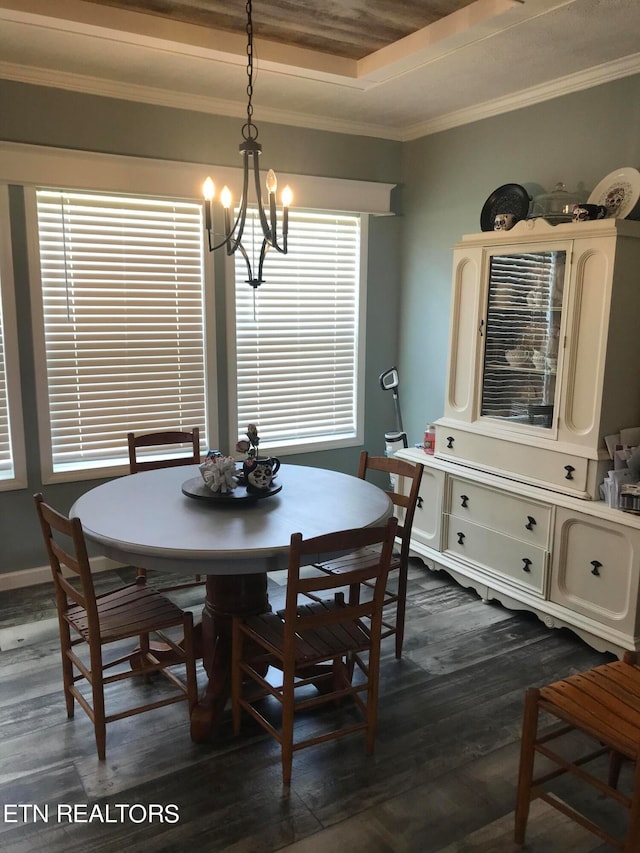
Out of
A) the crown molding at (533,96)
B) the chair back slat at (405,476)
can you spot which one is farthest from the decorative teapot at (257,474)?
the crown molding at (533,96)

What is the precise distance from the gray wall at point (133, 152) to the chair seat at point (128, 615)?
4.37 ft

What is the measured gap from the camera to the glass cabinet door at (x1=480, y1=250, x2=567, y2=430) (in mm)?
3236

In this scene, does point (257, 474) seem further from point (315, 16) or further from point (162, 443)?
point (315, 16)

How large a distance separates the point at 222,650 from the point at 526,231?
2395 mm

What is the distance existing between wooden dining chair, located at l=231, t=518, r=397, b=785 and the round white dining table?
0.13m

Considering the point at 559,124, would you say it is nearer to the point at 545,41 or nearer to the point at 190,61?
the point at 545,41

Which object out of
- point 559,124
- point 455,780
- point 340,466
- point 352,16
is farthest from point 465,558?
point 352,16

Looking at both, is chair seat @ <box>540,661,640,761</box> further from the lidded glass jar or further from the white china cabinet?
the lidded glass jar

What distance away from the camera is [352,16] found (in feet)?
9.64

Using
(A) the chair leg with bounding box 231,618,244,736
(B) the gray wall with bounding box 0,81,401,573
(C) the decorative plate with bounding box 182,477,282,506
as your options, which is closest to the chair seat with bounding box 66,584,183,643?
(A) the chair leg with bounding box 231,618,244,736

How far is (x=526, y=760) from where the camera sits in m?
1.97

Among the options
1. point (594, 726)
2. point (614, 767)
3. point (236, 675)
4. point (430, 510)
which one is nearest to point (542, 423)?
point (430, 510)

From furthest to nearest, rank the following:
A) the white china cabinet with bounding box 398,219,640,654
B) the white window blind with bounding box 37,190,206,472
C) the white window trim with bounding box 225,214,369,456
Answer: the white window trim with bounding box 225,214,369,456 < the white window blind with bounding box 37,190,206,472 < the white china cabinet with bounding box 398,219,640,654

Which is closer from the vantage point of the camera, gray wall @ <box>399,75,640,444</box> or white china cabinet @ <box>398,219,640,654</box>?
white china cabinet @ <box>398,219,640,654</box>
